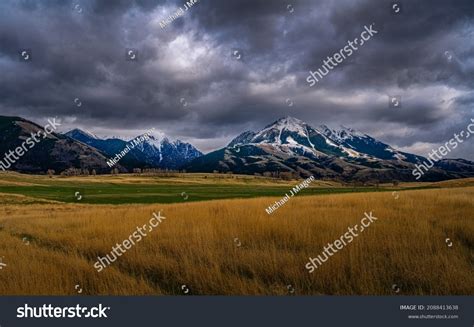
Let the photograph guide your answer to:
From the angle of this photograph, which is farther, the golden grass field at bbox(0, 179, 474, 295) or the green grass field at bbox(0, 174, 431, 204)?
the green grass field at bbox(0, 174, 431, 204)

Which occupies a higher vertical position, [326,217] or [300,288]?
[326,217]

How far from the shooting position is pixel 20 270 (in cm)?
845

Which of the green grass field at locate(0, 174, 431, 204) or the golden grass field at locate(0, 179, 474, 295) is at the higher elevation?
the green grass field at locate(0, 174, 431, 204)

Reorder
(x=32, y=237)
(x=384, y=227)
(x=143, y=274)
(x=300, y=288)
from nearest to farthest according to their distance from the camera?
1. (x=300, y=288)
2. (x=143, y=274)
3. (x=384, y=227)
4. (x=32, y=237)

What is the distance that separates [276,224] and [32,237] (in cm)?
926

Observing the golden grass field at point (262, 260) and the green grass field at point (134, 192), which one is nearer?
the golden grass field at point (262, 260)

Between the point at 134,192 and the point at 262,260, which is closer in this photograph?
the point at 262,260

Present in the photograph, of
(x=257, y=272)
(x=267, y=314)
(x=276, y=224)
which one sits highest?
(x=276, y=224)

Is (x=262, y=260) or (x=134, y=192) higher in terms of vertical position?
(x=134, y=192)

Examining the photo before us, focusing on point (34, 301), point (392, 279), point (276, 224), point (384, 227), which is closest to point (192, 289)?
point (34, 301)

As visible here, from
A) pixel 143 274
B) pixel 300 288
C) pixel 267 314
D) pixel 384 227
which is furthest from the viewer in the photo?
pixel 384 227

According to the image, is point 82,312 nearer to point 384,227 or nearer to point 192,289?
point 192,289

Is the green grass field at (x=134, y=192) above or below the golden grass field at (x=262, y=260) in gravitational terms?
above

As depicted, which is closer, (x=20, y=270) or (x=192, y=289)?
(x=192, y=289)
